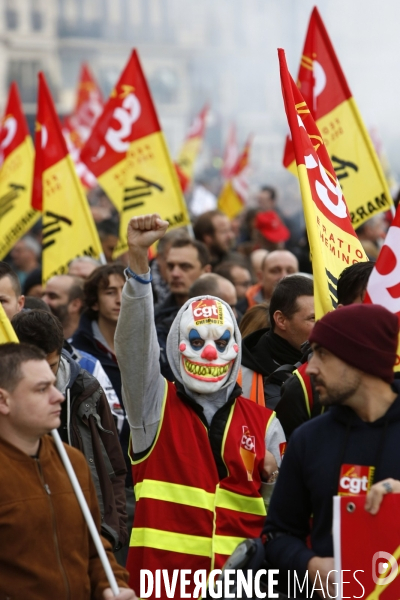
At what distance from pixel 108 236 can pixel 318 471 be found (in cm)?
744

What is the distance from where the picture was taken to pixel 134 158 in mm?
9094

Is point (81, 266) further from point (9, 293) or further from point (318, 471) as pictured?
point (318, 471)

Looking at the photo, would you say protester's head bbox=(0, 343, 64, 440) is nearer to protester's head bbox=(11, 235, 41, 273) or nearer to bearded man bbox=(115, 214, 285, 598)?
bearded man bbox=(115, 214, 285, 598)

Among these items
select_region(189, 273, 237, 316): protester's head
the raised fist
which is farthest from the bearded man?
select_region(189, 273, 237, 316): protester's head

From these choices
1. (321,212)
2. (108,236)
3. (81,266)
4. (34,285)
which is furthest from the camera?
(108,236)

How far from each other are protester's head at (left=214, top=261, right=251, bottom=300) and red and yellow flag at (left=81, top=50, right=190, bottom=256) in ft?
1.42

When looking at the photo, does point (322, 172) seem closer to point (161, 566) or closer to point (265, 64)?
point (161, 566)

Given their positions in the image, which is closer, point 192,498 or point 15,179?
point 192,498

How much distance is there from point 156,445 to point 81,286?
3274 millimetres

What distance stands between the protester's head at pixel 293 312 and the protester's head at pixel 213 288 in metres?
1.57

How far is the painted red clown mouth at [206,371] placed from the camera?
441 cm

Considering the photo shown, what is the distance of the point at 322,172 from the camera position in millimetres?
4824

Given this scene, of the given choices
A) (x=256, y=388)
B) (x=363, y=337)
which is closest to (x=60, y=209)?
(x=256, y=388)

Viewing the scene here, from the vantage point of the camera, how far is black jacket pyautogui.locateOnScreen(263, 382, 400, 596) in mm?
3438
